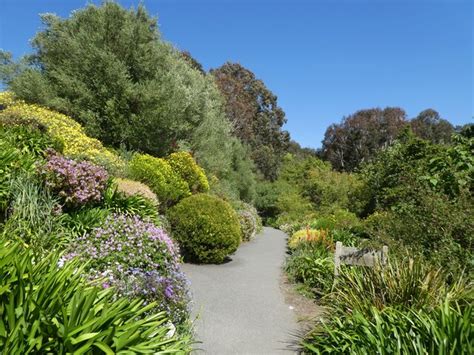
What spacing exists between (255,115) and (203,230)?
100 ft

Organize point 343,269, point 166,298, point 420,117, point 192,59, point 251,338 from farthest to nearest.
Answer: point 420,117 < point 192,59 < point 343,269 < point 251,338 < point 166,298

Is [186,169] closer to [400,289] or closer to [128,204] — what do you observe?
[128,204]

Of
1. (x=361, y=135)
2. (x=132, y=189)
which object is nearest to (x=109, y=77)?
(x=132, y=189)

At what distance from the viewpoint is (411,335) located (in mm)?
3395

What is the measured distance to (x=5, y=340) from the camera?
2.22 meters

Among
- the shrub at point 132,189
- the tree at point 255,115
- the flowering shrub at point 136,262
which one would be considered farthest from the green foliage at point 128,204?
the tree at point 255,115

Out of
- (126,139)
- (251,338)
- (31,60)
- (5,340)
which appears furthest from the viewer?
(31,60)

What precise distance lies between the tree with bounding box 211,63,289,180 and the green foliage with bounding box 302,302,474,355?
1100 inches

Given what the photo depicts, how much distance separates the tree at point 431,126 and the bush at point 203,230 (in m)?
37.6

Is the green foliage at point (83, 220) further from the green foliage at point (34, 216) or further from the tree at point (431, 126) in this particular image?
the tree at point (431, 126)

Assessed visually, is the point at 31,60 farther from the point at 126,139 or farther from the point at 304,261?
the point at 304,261

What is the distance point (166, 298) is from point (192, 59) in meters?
26.2

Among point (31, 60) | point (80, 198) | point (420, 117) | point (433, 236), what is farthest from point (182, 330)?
point (420, 117)

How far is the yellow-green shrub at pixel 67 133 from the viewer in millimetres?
8867
